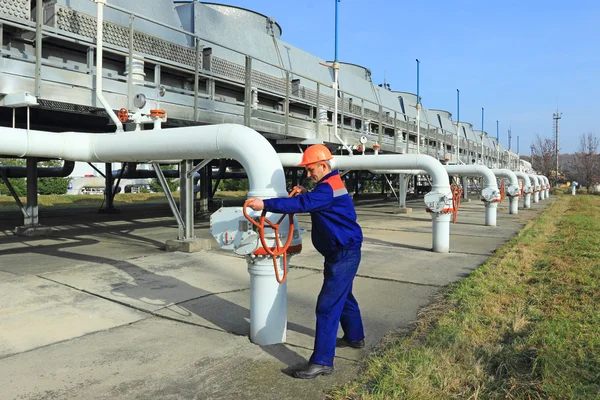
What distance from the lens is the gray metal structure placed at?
582 centimetres

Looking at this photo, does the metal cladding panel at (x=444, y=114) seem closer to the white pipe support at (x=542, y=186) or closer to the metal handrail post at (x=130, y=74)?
the white pipe support at (x=542, y=186)

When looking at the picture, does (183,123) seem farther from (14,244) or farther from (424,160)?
(424,160)

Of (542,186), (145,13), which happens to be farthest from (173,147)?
(542,186)

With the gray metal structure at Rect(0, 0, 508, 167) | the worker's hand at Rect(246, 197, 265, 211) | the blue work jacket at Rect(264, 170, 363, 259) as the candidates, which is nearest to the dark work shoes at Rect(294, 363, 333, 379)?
the blue work jacket at Rect(264, 170, 363, 259)

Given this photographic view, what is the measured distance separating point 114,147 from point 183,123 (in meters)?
2.61

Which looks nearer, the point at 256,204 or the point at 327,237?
the point at 256,204

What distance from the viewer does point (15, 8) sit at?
5.79 meters

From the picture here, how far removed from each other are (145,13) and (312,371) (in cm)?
732

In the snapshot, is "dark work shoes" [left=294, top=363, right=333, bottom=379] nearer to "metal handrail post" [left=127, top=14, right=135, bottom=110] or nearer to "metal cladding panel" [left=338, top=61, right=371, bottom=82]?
"metal handrail post" [left=127, top=14, right=135, bottom=110]

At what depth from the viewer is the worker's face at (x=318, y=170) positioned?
3.20m

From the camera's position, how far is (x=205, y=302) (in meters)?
4.80

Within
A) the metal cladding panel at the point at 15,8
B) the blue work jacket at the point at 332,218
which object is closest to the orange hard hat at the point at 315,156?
the blue work jacket at the point at 332,218

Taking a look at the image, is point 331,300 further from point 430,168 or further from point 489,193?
point 489,193

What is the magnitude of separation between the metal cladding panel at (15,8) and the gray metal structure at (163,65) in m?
0.01
